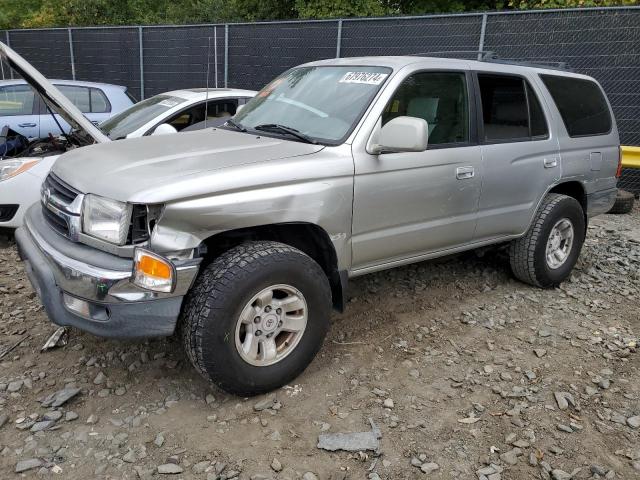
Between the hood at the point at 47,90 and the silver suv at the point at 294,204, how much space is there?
4.06ft

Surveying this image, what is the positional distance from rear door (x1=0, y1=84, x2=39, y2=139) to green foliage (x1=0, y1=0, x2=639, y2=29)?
894 centimetres

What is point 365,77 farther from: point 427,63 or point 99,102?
point 99,102

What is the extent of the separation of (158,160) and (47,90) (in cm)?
207

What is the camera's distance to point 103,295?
2605 millimetres

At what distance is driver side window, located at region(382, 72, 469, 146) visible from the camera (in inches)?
141

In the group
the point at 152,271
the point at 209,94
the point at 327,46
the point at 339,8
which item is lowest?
the point at 152,271

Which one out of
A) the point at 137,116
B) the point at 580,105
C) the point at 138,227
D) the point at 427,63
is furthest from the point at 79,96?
Answer: the point at 580,105

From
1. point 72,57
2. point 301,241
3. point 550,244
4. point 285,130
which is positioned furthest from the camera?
point 72,57

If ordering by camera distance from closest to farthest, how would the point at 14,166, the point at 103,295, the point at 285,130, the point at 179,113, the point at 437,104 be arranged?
the point at 103,295 < the point at 285,130 < the point at 437,104 < the point at 14,166 < the point at 179,113

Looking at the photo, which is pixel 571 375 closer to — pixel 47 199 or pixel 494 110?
pixel 494 110

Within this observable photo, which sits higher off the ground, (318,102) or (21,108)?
(318,102)

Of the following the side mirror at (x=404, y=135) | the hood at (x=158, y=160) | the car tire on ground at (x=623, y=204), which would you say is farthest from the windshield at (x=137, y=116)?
the car tire on ground at (x=623, y=204)

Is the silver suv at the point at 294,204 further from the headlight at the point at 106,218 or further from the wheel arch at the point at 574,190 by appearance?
the wheel arch at the point at 574,190

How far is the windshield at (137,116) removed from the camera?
19.1ft
